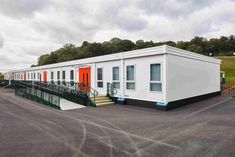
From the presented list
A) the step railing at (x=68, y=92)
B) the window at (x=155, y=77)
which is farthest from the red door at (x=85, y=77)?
the window at (x=155, y=77)

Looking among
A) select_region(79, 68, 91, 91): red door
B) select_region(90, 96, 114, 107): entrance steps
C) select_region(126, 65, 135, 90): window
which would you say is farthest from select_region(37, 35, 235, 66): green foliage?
select_region(126, 65, 135, 90): window

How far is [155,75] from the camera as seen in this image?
32.1ft

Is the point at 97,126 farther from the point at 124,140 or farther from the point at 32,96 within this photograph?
the point at 32,96

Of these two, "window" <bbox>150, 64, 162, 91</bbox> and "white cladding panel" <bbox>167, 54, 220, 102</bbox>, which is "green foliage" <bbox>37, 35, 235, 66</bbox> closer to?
"white cladding panel" <bbox>167, 54, 220, 102</bbox>

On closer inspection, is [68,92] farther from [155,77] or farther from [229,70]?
[229,70]

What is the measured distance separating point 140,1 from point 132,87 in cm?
752

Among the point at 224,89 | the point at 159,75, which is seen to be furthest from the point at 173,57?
the point at 224,89

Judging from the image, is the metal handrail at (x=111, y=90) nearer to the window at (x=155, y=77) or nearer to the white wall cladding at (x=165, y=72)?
the white wall cladding at (x=165, y=72)

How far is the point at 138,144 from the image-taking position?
4.27m

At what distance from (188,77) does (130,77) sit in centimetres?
415

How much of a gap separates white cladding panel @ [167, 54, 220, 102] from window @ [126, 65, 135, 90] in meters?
2.61

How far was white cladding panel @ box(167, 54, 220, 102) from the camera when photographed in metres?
9.47

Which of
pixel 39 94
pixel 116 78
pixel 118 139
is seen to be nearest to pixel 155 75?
pixel 116 78

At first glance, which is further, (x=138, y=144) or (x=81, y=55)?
(x=81, y=55)
